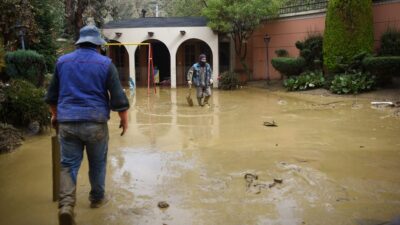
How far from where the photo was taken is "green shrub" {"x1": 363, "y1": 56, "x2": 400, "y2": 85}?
13.8m

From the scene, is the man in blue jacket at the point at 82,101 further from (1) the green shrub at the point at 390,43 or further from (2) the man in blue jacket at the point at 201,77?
(1) the green shrub at the point at 390,43

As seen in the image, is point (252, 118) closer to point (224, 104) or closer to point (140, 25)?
point (224, 104)

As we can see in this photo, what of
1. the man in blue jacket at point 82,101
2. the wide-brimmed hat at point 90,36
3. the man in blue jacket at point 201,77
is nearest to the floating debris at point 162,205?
the man in blue jacket at point 82,101

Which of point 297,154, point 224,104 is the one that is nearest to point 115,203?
point 297,154

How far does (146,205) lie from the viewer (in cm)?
466

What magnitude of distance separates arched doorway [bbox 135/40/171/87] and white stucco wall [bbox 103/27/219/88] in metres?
1.11

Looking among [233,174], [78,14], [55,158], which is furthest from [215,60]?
[55,158]

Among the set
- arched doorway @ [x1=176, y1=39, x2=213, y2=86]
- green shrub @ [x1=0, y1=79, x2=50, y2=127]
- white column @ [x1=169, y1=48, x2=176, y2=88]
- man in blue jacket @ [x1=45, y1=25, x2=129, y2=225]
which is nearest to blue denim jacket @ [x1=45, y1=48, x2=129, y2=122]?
man in blue jacket @ [x1=45, y1=25, x2=129, y2=225]

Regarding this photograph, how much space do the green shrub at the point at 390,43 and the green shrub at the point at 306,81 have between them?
100 inches

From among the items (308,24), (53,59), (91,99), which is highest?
(308,24)

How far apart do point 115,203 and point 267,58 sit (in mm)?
17342

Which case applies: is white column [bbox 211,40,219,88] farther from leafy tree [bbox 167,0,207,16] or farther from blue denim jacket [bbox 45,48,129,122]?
blue denim jacket [bbox 45,48,129,122]

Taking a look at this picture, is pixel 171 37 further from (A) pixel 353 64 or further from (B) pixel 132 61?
(A) pixel 353 64

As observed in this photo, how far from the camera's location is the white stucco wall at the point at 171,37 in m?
21.8
